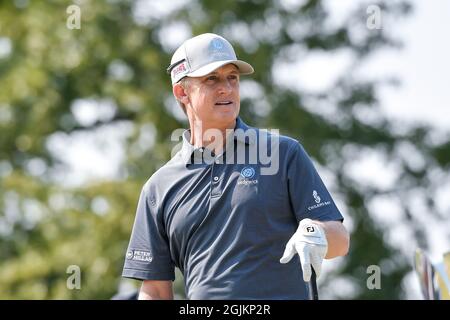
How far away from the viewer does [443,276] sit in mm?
8875

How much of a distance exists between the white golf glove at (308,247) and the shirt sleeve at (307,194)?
260 mm

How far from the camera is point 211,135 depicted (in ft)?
19.3

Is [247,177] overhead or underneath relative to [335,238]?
overhead

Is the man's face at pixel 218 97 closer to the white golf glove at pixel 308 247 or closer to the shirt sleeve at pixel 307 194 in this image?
the shirt sleeve at pixel 307 194

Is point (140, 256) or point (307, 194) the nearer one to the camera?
point (307, 194)

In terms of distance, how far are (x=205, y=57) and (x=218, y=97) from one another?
0.65 ft

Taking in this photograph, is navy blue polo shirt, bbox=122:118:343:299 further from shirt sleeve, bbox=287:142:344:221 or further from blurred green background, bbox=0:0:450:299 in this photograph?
blurred green background, bbox=0:0:450:299

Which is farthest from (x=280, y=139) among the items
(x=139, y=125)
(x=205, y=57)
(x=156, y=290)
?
(x=139, y=125)

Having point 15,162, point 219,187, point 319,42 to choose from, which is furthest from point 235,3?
point 219,187

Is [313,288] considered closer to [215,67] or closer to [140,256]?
[140,256]

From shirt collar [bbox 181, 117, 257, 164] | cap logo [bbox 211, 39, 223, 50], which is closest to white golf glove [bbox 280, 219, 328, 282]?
shirt collar [bbox 181, 117, 257, 164]

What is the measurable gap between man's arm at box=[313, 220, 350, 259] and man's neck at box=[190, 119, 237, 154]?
673 mm
